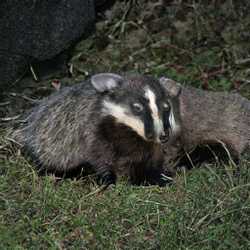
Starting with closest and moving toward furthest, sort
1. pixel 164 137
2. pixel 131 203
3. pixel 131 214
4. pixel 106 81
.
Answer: pixel 131 214 → pixel 131 203 → pixel 164 137 → pixel 106 81

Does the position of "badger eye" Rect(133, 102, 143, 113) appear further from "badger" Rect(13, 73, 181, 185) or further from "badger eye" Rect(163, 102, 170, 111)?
"badger eye" Rect(163, 102, 170, 111)

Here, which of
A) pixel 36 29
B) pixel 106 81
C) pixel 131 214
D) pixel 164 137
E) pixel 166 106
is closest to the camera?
pixel 131 214

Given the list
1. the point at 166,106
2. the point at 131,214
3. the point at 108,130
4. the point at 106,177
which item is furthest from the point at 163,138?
the point at 131,214

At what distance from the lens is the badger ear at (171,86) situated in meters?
6.46

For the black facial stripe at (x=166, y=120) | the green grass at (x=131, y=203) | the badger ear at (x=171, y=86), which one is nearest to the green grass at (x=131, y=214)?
the green grass at (x=131, y=203)

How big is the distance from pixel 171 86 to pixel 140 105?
48 cm

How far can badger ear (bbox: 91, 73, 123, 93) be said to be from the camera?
6.34m

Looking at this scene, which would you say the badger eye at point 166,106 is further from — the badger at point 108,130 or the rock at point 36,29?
the rock at point 36,29

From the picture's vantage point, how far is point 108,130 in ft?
21.0

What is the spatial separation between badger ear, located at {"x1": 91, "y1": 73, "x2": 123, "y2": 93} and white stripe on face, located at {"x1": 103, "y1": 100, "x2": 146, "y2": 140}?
0.40ft

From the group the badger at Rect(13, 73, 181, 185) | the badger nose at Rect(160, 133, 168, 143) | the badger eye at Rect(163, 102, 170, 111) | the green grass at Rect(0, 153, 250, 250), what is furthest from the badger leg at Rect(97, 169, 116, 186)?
the badger eye at Rect(163, 102, 170, 111)

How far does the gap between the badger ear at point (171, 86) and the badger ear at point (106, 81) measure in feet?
1.17

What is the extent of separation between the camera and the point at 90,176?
6422mm

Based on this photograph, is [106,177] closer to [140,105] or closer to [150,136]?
[150,136]
